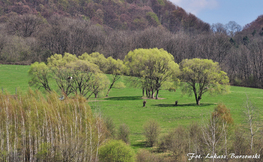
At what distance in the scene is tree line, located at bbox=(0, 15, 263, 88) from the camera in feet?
284

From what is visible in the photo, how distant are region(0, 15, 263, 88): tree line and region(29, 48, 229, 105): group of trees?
36.7 meters

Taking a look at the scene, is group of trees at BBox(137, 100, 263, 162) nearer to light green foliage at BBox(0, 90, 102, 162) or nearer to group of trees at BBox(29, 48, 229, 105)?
light green foliage at BBox(0, 90, 102, 162)

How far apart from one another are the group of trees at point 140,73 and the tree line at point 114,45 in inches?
1445

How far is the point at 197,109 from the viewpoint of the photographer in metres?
42.1

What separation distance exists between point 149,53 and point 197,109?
2013cm

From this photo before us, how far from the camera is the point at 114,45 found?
Result: 365ft

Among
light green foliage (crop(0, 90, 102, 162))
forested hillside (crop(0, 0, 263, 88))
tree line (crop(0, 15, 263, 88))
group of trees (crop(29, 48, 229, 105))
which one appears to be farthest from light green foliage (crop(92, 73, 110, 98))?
tree line (crop(0, 15, 263, 88))

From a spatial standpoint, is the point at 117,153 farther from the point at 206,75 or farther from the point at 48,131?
the point at 206,75

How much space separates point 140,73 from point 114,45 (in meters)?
57.9

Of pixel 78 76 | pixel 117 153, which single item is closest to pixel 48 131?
pixel 117 153

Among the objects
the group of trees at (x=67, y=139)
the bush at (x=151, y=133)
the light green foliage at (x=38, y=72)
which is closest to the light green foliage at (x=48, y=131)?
the group of trees at (x=67, y=139)

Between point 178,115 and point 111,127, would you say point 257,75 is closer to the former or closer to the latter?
point 178,115

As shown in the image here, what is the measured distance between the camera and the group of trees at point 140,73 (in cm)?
4534

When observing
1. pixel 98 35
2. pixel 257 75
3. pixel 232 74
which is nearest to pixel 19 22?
pixel 98 35
